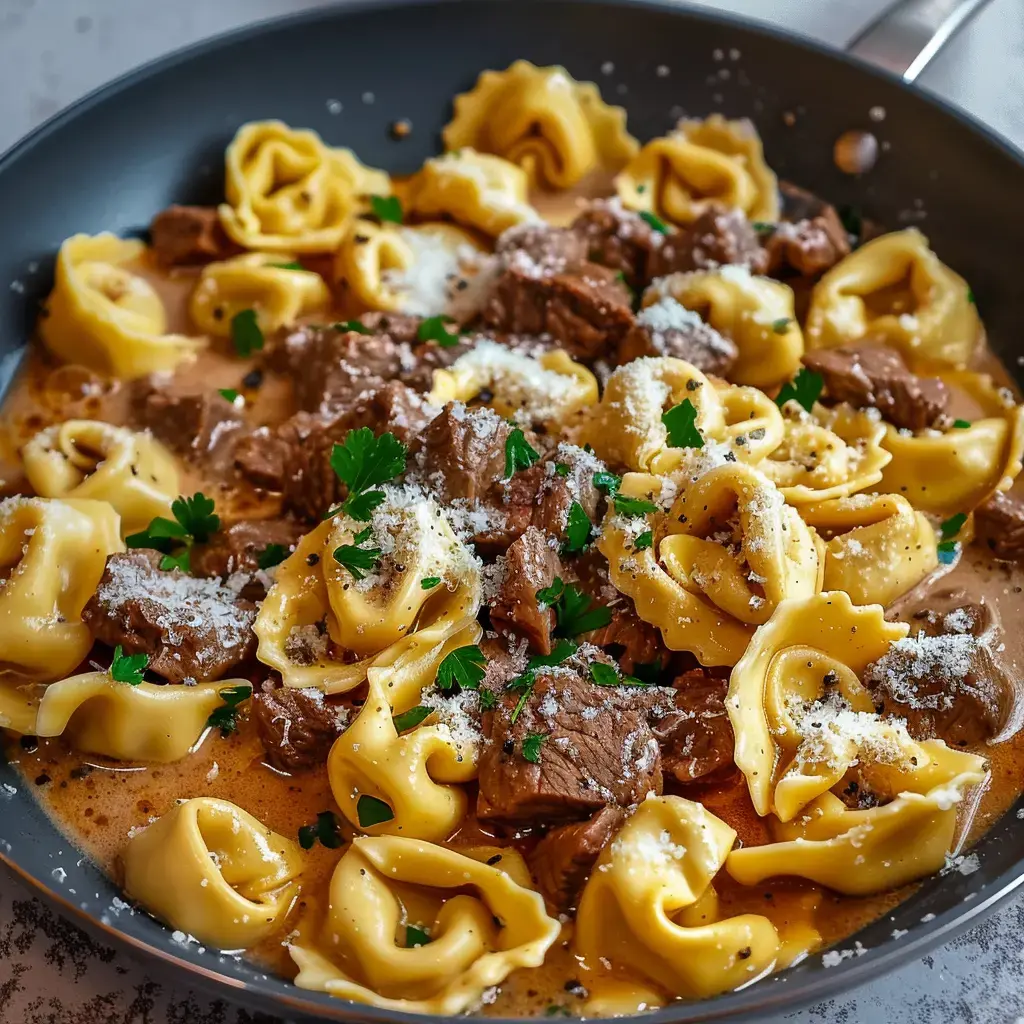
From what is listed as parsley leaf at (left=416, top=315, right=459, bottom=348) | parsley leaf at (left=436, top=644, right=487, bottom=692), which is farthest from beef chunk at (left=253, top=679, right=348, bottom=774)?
parsley leaf at (left=416, top=315, right=459, bottom=348)

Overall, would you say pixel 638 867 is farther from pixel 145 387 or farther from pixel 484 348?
pixel 145 387

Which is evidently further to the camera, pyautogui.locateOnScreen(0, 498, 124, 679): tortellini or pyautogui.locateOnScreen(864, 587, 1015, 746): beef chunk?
pyautogui.locateOnScreen(0, 498, 124, 679): tortellini

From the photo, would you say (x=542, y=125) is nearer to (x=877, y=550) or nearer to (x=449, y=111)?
(x=449, y=111)

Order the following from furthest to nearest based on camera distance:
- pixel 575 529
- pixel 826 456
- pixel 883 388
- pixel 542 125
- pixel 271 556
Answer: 1. pixel 542 125
2. pixel 883 388
3. pixel 826 456
4. pixel 271 556
5. pixel 575 529

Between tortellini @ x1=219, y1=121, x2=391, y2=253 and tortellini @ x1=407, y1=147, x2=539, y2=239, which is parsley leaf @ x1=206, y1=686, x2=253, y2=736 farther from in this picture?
tortellini @ x1=407, y1=147, x2=539, y2=239

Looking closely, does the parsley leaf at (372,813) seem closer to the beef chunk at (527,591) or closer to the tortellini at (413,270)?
the beef chunk at (527,591)

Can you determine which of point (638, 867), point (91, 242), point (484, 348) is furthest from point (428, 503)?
point (91, 242)

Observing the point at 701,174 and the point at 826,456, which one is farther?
the point at 701,174

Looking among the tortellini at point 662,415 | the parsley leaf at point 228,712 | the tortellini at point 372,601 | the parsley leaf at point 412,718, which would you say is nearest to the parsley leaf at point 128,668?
the parsley leaf at point 228,712

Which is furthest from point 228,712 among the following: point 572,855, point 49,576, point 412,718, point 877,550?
point 877,550
